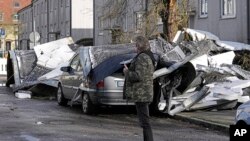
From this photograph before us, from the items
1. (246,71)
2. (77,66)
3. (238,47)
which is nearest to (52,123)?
(77,66)

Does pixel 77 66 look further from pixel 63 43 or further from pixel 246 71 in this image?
pixel 63 43

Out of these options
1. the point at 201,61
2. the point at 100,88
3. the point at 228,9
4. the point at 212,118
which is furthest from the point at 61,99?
the point at 228,9

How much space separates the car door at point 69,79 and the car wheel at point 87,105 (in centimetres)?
137

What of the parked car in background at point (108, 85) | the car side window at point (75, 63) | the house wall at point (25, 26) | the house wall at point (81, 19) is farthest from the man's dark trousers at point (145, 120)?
the house wall at point (25, 26)

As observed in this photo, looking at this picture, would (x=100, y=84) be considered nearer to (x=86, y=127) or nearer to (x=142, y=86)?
(x=86, y=127)

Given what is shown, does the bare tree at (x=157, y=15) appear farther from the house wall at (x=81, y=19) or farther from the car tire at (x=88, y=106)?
the house wall at (x=81, y=19)

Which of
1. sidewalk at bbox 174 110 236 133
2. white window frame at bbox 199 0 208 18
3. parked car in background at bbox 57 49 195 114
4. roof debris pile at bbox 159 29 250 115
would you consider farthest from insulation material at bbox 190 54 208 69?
white window frame at bbox 199 0 208 18

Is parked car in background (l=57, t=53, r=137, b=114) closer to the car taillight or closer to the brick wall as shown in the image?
the car taillight

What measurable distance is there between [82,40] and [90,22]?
433 cm

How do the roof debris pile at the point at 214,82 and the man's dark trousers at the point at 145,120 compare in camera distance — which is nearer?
the man's dark trousers at the point at 145,120

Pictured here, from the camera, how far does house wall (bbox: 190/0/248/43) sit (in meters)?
24.1

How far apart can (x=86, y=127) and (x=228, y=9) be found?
15.0m

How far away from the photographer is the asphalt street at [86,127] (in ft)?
35.6

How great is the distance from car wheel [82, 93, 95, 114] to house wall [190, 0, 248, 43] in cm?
1079
